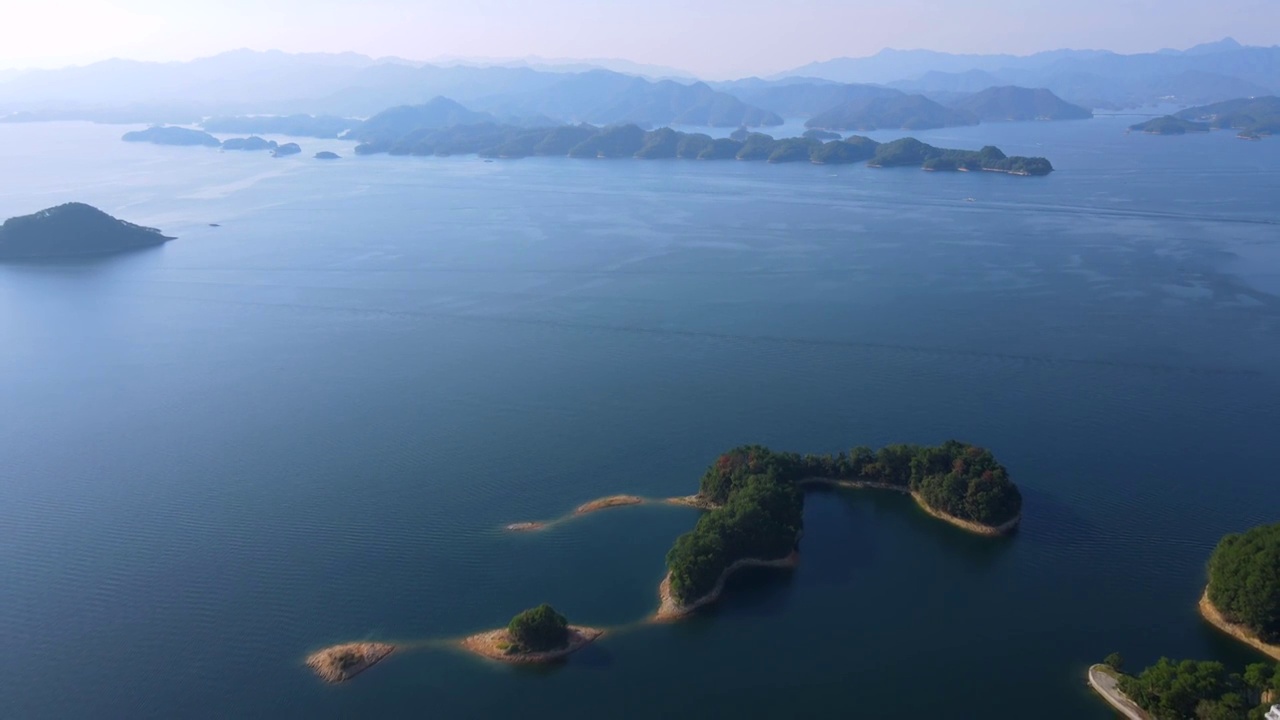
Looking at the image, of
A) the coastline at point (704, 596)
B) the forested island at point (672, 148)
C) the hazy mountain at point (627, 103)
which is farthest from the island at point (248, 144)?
the coastline at point (704, 596)

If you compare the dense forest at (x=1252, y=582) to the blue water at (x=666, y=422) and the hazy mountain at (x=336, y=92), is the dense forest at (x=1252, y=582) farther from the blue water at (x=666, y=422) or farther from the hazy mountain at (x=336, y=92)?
the hazy mountain at (x=336, y=92)

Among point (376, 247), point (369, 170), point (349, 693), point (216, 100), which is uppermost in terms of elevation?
point (216, 100)

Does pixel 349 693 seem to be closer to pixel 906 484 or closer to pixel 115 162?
pixel 906 484

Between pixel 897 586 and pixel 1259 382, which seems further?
pixel 1259 382

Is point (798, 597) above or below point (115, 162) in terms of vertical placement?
below

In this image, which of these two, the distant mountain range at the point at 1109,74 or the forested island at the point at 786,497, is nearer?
the forested island at the point at 786,497

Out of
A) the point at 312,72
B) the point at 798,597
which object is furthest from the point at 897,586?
the point at 312,72

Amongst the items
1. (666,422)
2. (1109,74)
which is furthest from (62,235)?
(1109,74)
